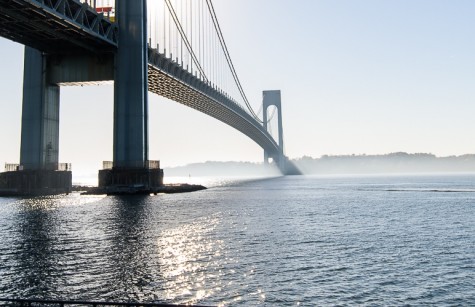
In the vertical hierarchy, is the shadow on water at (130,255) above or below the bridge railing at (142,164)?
below

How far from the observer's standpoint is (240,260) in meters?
20.4

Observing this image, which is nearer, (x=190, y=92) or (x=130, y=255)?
(x=130, y=255)

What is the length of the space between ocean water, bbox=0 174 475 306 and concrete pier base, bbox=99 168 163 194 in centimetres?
2169

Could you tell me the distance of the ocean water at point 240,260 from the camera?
1507 cm

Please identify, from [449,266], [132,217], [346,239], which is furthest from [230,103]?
[449,266]

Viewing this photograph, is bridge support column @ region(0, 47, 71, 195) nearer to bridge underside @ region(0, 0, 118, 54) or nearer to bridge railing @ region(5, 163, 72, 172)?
bridge railing @ region(5, 163, 72, 172)

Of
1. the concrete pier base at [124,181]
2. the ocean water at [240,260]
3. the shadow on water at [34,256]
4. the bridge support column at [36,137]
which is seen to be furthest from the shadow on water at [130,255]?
the bridge support column at [36,137]

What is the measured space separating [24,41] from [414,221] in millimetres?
47871

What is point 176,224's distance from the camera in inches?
1334

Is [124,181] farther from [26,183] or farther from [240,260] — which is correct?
[240,260]

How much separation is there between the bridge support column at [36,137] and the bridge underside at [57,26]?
381 cm

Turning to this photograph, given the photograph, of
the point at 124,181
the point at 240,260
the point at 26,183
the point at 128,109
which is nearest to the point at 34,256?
the point at 240,260

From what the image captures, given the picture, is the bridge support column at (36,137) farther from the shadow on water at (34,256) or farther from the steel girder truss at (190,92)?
the shadow on water at (34,256)

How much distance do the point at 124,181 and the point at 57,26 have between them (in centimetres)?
Result: 2057
